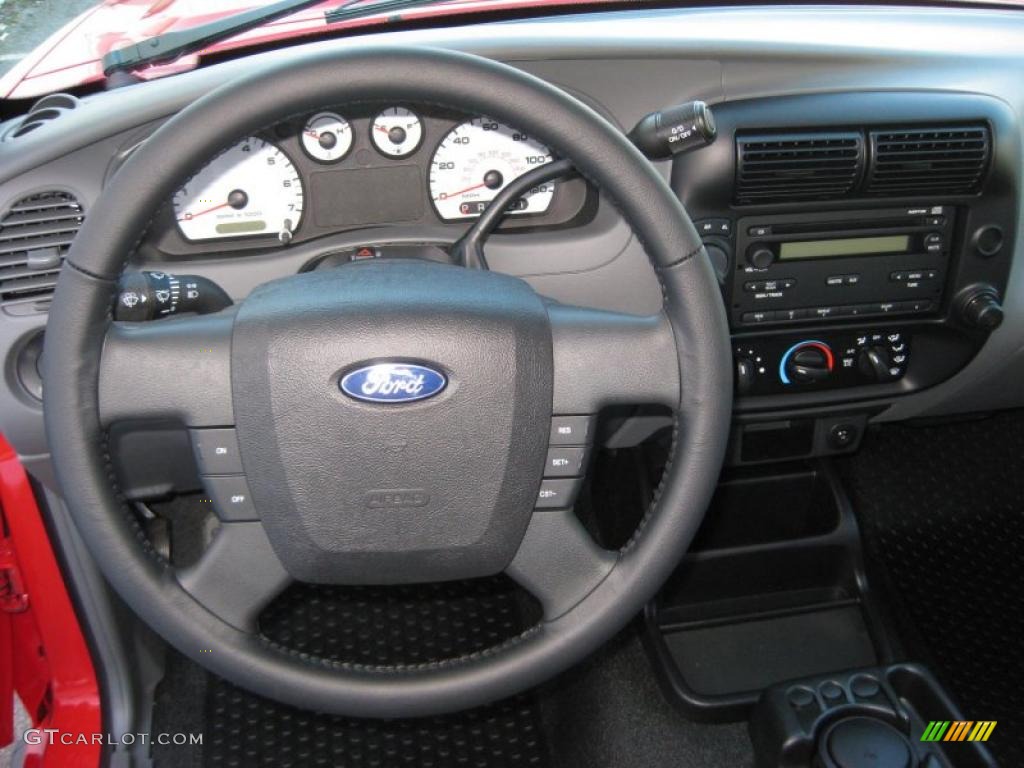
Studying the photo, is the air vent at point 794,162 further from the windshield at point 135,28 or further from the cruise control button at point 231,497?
the cruise control button at point 231,497

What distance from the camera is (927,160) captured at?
1487mm

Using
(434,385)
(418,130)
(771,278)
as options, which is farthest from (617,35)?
(434,385)

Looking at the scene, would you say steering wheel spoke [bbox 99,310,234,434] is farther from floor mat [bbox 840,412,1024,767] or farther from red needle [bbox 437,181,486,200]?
floor mat [bbox 840,412,1024,767]

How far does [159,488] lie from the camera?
4.90ft

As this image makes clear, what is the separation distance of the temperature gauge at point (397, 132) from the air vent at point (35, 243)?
399mm

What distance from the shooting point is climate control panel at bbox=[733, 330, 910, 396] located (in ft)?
5.30

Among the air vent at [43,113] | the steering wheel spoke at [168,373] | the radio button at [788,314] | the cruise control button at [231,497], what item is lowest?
the radio button at [788,314]

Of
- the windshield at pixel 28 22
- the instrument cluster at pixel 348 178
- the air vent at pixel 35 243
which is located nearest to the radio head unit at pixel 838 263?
the instrument cluster at pixel 348 178

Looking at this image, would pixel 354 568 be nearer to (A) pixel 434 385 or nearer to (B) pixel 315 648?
(A) pixel 434 385

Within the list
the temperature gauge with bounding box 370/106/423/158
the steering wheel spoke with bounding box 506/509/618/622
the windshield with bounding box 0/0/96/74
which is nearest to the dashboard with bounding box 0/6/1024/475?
the temperature gauge with bounding box 370/106/423/158

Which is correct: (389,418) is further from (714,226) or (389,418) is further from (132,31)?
(132,31)

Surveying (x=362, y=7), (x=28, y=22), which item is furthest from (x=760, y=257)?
(x=28, y=22)

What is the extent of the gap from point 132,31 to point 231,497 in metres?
0.87

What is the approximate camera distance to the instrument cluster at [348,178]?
54.7 inches
